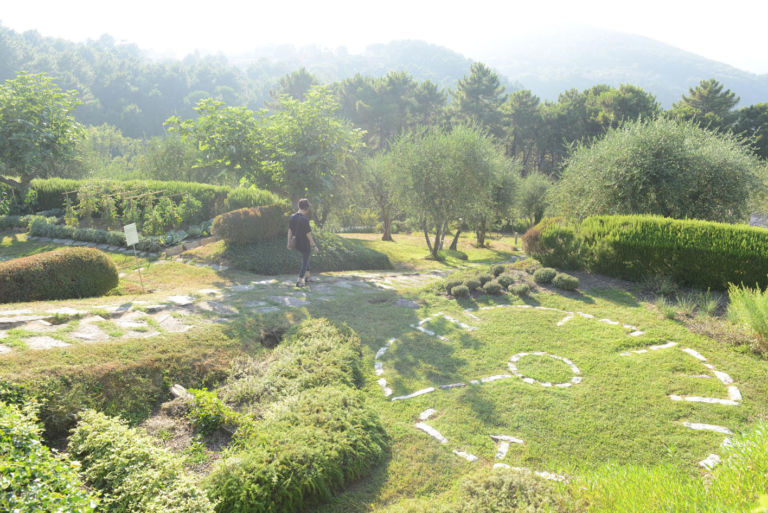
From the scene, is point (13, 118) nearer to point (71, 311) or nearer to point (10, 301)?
point (10, 301)

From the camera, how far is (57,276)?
24.8 feet

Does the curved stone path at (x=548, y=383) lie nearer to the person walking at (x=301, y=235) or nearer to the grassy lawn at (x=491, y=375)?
the grassy lawn at (x=491, y=375)

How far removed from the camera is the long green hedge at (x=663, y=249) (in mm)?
8453

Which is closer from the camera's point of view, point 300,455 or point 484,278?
point 300,455

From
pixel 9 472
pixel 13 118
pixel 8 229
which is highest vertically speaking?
pixel 13 118

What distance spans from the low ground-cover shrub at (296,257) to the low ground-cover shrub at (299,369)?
6.10 meters

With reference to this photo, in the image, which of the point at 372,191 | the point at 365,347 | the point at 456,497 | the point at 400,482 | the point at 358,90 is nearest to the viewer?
the point at 456,497

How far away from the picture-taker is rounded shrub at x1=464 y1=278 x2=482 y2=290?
1013 cm

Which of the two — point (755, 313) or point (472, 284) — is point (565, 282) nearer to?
point (472, 284)

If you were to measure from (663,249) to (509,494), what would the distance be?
8.71m

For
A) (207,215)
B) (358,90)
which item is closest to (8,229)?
(207,215)

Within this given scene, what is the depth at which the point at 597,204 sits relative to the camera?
14.6 m

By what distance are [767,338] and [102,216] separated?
864 inches

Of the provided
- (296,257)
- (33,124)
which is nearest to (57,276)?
(296,257)
